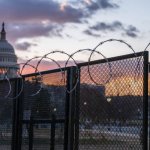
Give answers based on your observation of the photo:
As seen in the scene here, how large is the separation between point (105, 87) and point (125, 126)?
0.76m

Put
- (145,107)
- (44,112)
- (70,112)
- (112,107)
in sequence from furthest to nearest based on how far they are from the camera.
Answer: (44,112), (70,112), (112,107), (145,107)

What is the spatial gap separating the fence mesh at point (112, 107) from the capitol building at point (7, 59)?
104 inches

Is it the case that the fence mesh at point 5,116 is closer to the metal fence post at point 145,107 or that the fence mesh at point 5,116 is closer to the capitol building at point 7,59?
the capitol building at point 7,59

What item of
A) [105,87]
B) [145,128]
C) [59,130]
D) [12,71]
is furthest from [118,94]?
[12,71]

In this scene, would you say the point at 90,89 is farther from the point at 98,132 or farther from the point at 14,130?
the point at 14,130

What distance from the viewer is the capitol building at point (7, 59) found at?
10.5 meters

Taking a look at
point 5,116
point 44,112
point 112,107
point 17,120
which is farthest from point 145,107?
point 5,116

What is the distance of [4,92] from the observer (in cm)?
1112

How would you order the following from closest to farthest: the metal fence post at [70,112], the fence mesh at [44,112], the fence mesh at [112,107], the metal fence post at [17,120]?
the fence mesh at [112,107] → the metal fence post at [70,112] → the fence mesh at [44,112] → the metal fence post at [17,120]

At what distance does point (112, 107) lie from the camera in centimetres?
704

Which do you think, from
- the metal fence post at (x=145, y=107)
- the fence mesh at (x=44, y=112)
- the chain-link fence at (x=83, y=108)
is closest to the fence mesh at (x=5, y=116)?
the chain-link fence at (x=83, y=108)

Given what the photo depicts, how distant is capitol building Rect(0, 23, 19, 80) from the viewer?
10.5m

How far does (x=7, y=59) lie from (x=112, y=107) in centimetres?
6943

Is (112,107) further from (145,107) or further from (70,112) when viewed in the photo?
(70,112)
